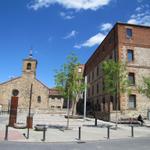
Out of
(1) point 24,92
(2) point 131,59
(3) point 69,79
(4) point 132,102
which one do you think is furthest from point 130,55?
(1) point 24,92

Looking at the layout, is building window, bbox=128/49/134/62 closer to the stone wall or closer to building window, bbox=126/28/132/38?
building window, bbox=126/28/132/38

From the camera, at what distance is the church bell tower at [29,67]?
6107 centimetres

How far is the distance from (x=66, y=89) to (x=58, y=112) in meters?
32.2

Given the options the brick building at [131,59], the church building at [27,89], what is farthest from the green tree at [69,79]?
the church building at [27,89]

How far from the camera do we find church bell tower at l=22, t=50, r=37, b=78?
200 feet

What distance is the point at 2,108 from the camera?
57.5 m

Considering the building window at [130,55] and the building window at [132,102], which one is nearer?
the building window at [132,102]

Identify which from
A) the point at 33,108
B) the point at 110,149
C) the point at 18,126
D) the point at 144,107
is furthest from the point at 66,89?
the point at 33,108

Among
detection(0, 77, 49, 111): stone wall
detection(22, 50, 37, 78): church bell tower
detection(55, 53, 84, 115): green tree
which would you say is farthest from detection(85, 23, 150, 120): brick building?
detection(22, 50, 37, 78): church bell tower

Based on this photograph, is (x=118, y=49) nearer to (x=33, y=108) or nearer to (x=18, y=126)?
(x=18, y=126)

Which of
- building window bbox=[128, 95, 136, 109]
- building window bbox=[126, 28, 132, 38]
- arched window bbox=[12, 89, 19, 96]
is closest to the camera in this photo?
building window bbox=[128, 95, 136, 109]

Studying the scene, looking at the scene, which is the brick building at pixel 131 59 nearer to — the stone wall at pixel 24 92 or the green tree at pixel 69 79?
the green tree at pixel 69 79

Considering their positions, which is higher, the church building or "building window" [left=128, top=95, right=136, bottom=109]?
the church building

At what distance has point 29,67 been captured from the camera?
61688mm
